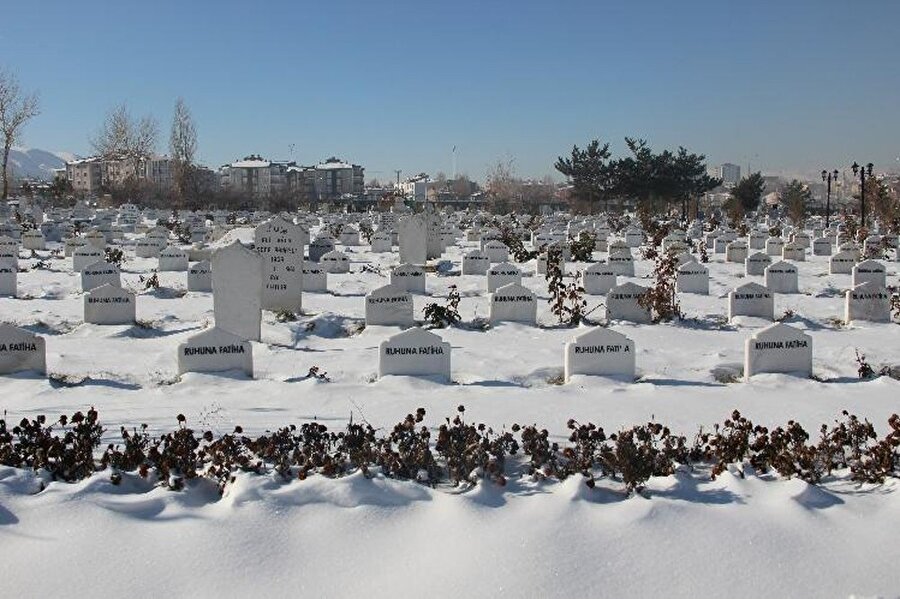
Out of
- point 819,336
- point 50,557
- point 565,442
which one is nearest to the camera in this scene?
point 50,557

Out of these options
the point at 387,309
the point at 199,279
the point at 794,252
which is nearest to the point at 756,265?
the point at 794,252

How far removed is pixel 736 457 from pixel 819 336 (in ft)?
21.1

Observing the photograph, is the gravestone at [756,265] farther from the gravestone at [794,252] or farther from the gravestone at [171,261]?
the gravestone at [171,261]

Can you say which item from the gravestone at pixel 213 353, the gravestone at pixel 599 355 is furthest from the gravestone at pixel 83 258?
the gravestone at pixel 599 355

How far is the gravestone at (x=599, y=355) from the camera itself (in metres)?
8.41

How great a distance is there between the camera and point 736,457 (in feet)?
18.1

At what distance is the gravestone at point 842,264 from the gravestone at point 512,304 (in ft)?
32.6

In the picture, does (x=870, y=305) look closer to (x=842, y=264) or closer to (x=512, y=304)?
(x=512, y=304)

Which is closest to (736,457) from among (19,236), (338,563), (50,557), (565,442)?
(565,442)

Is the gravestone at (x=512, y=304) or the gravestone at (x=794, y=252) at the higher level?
the gravestone at (x=794, y=252)

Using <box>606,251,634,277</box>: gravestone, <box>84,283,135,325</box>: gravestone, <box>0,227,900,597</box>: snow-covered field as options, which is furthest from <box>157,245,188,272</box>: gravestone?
<box>0,227,900,597</box>: snow-covered field

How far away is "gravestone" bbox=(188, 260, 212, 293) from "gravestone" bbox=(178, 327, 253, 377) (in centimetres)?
721

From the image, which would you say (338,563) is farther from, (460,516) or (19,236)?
(19,236)

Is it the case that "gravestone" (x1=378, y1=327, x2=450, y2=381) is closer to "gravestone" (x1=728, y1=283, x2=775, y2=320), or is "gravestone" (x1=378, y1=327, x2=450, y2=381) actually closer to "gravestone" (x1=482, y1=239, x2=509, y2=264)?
"gravestone" (x1=728, y1=283, x2=775, y2=320)
